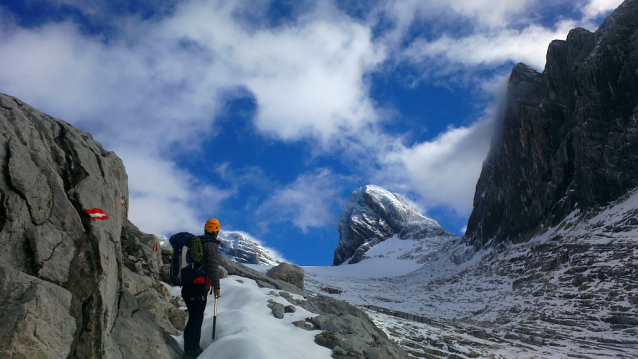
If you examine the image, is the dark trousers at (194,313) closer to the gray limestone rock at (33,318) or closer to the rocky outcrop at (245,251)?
the gray limestone rock at (33,318)

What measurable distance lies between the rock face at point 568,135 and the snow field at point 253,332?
1559 inches

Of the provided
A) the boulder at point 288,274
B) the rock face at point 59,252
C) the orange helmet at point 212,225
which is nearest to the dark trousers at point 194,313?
the rock face at point 59,252

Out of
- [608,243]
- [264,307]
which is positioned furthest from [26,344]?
[608,243]

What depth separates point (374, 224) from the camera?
143 m

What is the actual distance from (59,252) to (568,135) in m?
53.7

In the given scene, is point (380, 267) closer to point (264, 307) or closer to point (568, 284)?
point (568, 284)

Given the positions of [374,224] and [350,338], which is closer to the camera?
[350,338]

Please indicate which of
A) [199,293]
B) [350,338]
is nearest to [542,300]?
[350,338]

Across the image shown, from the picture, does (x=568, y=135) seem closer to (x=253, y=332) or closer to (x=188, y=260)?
(x=253, y=332)

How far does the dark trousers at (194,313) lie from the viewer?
801 centimetres

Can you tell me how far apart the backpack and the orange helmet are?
36cm

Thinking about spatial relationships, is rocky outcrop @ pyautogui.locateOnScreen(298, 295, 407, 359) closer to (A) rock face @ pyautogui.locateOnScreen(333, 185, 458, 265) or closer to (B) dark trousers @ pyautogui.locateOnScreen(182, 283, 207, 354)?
(B) dark trousers @ pyautogui.locateOnScreen(182, 283, 207, 354)

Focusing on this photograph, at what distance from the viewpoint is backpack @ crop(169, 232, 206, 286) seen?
8.24m

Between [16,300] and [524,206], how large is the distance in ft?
189
